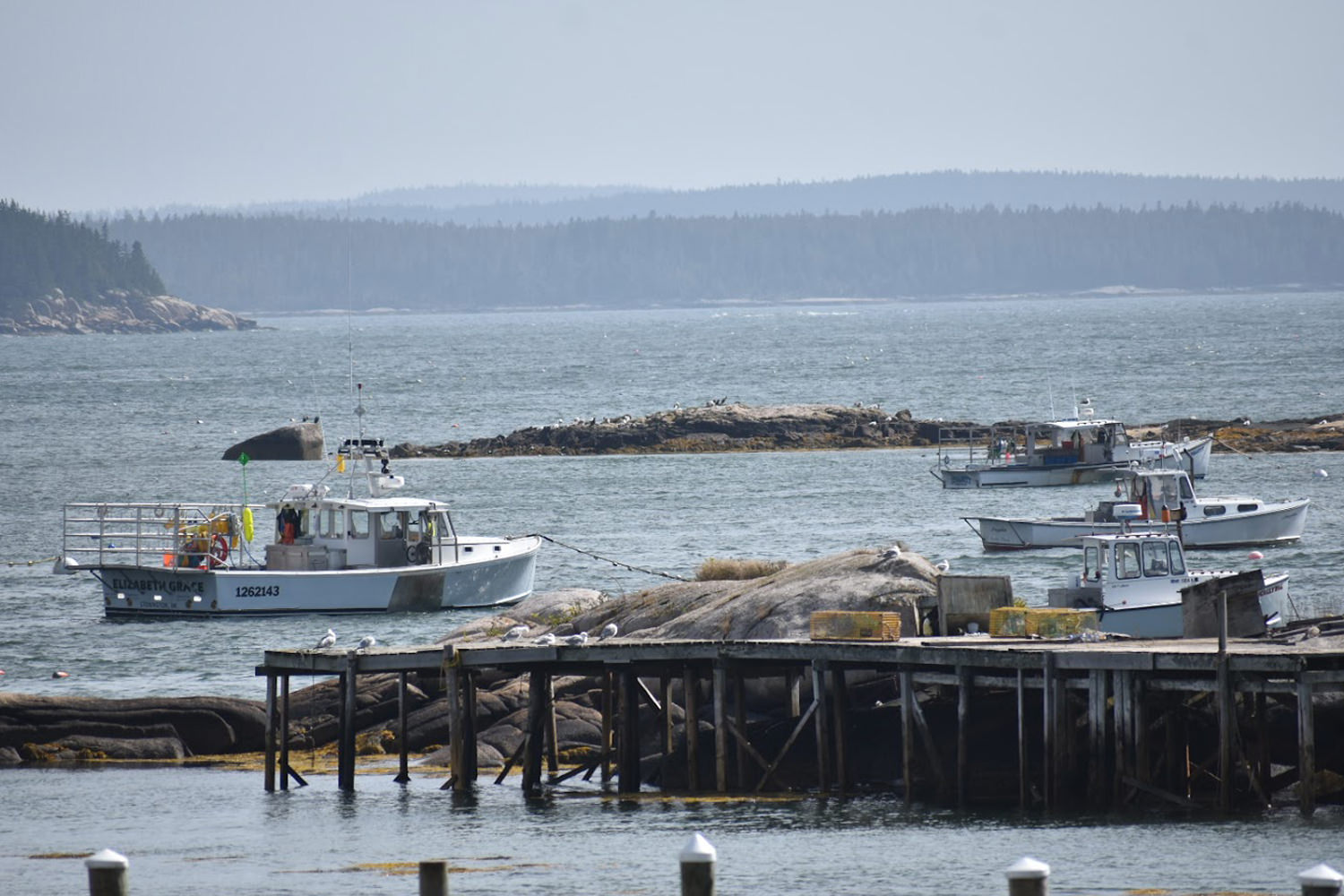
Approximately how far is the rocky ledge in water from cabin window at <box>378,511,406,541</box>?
3762 cm

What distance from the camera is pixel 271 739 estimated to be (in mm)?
28359

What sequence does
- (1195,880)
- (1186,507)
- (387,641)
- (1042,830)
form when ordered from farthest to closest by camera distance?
(1186,507) → (387,641) → (1042,830) → (1195,880)

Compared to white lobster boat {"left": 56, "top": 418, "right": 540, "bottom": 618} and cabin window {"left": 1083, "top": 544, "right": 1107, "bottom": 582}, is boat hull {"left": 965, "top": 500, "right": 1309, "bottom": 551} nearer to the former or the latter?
white lobster boat {"left": 56, "top": 418, "right": 540, "bottom": 618}

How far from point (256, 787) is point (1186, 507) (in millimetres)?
26849

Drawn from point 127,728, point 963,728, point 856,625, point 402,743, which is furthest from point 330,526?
point 963,728

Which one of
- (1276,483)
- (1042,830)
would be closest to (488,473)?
(1276,483)

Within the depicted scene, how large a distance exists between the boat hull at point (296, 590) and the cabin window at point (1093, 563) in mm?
15442

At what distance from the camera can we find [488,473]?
246ft

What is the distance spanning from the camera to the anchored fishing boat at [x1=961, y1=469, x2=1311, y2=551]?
47.3 m

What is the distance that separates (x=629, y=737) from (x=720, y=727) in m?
1.23

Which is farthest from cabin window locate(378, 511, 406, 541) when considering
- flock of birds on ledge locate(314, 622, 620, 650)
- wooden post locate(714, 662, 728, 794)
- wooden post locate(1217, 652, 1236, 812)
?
wooden post locate(1217, 652, 1236, 812)

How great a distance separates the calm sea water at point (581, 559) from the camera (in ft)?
74.3

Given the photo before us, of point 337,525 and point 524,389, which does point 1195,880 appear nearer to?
point 337,525

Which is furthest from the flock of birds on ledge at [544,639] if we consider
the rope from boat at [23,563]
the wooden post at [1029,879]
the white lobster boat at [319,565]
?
the rope from boat at [23,563]
